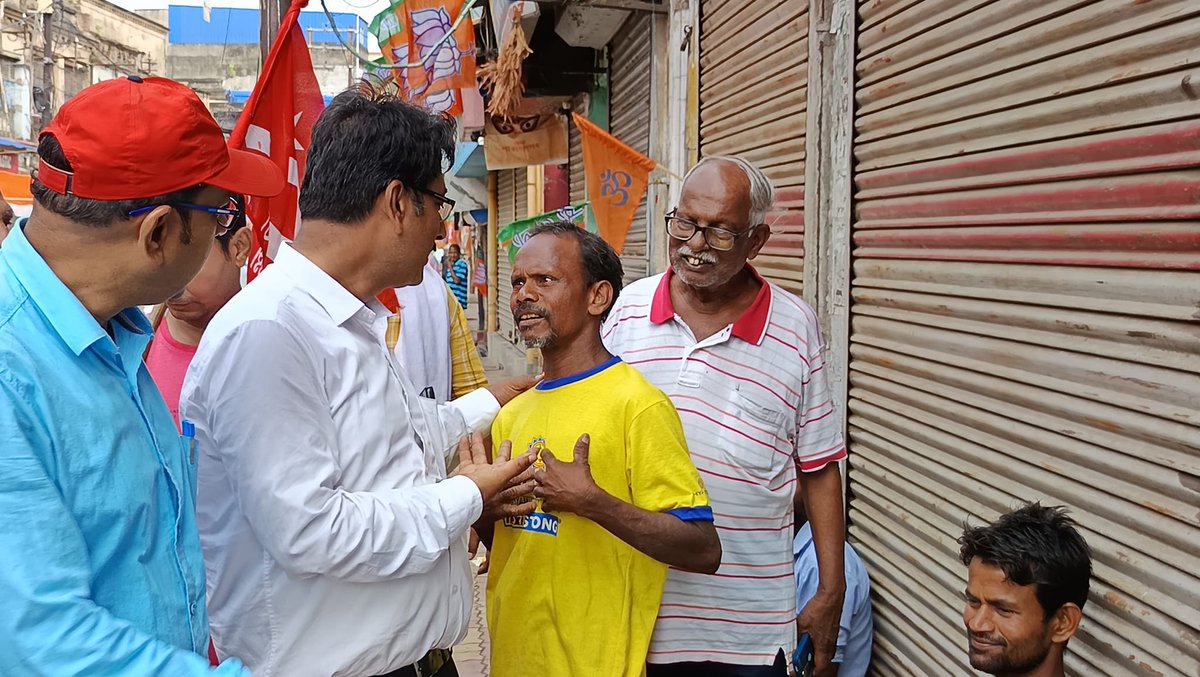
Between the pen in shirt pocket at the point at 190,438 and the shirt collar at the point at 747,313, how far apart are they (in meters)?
1.31

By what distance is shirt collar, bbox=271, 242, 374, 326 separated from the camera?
174 cm

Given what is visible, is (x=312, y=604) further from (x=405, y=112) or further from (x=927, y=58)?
(x=927, y=58)

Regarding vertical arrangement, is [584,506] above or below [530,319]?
below

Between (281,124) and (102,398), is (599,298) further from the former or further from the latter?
(281,124)

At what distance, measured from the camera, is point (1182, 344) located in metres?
1.96

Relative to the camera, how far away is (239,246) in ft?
10.4

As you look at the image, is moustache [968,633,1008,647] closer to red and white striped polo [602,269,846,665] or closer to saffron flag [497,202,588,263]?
red and white striped polo [602,269,846,665]

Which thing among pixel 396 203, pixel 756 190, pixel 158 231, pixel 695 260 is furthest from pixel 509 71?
pixel 158 231

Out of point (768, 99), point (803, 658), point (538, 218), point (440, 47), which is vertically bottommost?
point (803, 658)

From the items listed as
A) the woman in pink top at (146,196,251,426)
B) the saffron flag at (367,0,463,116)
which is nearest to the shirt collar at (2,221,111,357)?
the woman in pink top at (146,196,251,426)

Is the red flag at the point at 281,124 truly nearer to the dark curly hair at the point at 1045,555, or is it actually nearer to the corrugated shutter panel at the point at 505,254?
the dark curly hair at the point at 1045,555

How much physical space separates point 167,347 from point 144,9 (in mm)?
43608

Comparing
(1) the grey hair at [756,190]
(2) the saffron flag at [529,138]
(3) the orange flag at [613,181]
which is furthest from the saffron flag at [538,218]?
(1) the grey hair at [756,190]

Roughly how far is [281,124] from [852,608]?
2961 millimetres
